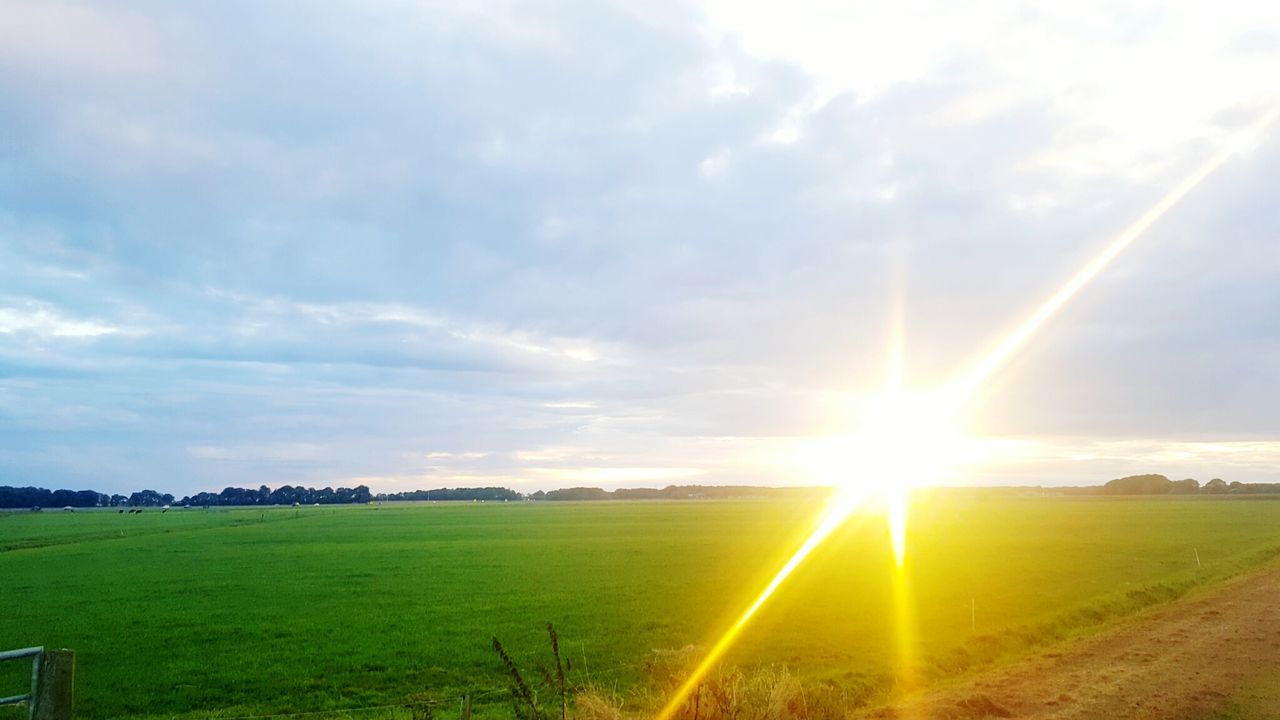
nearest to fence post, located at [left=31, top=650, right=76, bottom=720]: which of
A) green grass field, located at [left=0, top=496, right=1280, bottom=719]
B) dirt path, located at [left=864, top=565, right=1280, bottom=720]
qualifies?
green grass field, located at [left=0, top=496, right=1280, bottom=719]

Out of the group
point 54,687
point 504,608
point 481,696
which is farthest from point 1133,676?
point 504,608

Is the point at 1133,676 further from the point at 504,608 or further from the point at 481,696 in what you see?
the point at 504,608

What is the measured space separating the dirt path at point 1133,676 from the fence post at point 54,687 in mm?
11616

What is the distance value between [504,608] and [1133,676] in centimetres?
2007

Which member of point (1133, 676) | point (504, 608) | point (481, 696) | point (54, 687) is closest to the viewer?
point (54, 687)

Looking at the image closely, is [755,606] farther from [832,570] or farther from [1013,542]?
[1013,542]

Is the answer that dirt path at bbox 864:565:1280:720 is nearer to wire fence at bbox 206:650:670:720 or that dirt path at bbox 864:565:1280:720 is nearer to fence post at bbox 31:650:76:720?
wire fence at bbox 206:650:670:720

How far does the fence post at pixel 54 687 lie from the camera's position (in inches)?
225

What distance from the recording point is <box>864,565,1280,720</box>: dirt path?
12328mm

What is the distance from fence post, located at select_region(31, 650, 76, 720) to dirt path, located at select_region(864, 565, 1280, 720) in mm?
11616

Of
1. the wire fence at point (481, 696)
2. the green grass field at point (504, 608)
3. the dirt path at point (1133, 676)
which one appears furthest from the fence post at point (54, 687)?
the dirt path at point (1133, 676)

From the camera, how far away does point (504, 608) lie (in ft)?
91.1

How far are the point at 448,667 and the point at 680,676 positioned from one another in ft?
26.9

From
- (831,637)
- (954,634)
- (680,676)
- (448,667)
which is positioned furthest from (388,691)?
(954,634)
